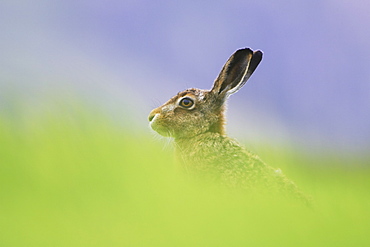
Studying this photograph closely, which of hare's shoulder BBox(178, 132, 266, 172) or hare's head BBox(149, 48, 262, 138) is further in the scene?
hare's head BBox(149, 48, 262, 138)

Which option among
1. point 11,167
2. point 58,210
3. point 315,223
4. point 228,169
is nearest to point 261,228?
point 315,223

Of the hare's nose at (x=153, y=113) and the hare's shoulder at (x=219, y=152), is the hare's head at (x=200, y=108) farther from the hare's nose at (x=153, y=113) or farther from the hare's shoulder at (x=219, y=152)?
the hare's shoulder at (x=219, y=152)

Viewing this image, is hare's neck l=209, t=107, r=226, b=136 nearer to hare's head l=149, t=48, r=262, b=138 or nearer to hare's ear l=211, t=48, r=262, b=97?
hare's head l=149, t=48, r=262, b=138

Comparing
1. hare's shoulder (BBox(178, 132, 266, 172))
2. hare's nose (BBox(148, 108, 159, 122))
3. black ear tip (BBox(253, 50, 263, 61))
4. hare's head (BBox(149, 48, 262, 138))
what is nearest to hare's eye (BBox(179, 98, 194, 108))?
hare's head (BBox(149, 48, 262, 138))

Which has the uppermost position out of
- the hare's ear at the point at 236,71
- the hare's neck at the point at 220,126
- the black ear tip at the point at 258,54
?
the black ear tip at the point at 258,54

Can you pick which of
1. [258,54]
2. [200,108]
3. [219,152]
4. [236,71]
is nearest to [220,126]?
[200,108]

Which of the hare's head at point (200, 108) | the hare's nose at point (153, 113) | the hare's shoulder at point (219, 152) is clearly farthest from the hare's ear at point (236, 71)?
the hare's nose at point (153, 113)

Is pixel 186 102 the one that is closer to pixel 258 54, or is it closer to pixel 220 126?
pixel 220 126

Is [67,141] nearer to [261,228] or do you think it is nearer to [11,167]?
[11,167]

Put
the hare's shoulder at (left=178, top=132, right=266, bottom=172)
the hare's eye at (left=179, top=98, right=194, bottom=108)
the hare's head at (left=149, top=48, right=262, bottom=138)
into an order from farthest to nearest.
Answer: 1. the hare's eye at (left=179, top=98, right=194, bottom=108)
2. the hare's head at (left=149, top=48, right=262, bottom=138)
3. the hare's shoulder at (left=178, top=132, right=266, bottom=172)
